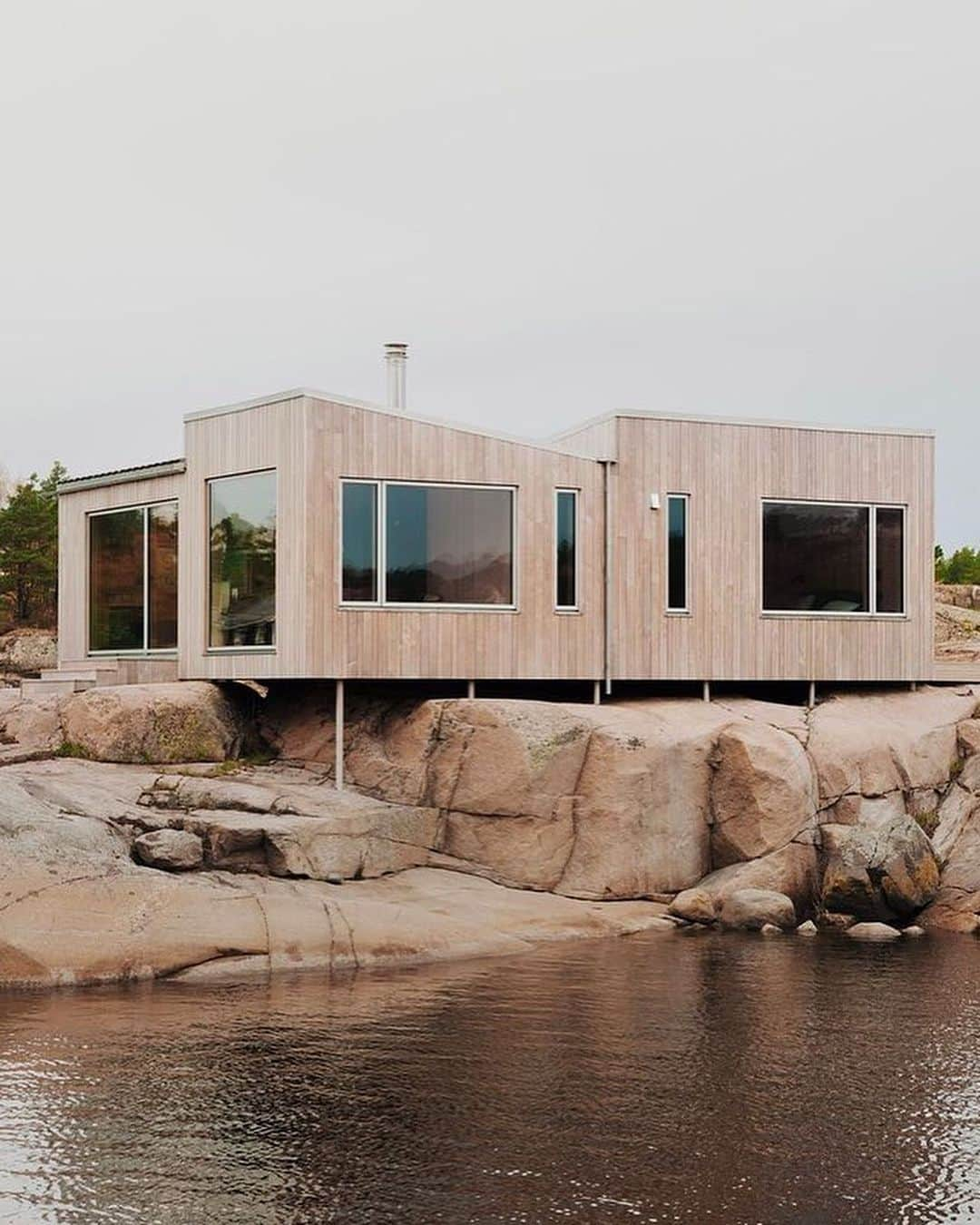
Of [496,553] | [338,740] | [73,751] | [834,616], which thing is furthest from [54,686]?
[834,616]

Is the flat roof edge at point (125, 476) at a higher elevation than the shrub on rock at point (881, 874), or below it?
higher

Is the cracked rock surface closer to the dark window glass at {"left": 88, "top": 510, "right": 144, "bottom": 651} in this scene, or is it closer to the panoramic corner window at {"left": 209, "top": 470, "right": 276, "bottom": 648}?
the panoramic corner window at {"left": 209, "top": 470, "right": 276, "bottom": 648}

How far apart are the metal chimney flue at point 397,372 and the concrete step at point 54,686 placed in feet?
21.5

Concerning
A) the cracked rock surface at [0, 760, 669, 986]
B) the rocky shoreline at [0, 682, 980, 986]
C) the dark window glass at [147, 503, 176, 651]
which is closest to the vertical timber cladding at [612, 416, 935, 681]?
the rocky shoreline at [0, 682, 980, 986]

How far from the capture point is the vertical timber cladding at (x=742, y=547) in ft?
86.0

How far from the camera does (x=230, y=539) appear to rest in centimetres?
2522

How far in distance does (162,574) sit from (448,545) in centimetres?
484

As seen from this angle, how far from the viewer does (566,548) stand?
2589 cm

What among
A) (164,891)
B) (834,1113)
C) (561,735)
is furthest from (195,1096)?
(561,735)

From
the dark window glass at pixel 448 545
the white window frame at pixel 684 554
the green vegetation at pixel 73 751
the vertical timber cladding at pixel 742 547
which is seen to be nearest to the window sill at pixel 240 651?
the dark window glass at pixel 448 545

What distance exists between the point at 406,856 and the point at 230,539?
577 cm

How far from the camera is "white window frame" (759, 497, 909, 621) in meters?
27.0

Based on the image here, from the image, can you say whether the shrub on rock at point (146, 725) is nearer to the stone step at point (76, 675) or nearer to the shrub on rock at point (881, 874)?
the stone step at point (76, 675)

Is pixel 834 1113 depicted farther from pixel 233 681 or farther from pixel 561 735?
pixel 233 681
